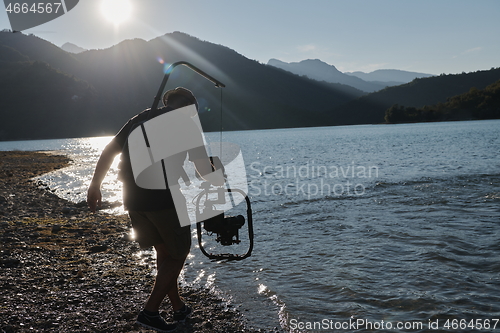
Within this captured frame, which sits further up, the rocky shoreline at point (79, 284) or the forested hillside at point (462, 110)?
the forested hillside at point (462, 110)

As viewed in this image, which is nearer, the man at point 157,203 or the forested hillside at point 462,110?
the man at point 157,203

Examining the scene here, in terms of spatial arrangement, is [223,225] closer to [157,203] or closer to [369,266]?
[157,203]

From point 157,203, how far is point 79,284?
102 inches

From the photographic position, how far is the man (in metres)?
3.56

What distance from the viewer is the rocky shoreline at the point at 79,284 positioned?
4.14 meters

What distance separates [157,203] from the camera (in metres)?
3.56

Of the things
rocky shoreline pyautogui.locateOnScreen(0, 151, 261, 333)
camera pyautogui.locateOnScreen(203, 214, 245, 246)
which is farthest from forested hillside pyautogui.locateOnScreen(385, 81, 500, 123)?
camera pyautogui.locateOnScreen(203, 214, 245, 246)

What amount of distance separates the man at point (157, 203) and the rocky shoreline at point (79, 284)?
607 millimetres

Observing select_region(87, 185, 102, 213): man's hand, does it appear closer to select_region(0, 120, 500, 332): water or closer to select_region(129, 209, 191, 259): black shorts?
select_region(129, 209, 191, 259): black shorts

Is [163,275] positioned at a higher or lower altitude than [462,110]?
lower

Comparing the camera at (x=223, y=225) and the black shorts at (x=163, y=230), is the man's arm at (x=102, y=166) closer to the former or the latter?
the black shorts at (x=163, y=230)

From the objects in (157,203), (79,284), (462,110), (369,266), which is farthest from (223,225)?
(462,110)

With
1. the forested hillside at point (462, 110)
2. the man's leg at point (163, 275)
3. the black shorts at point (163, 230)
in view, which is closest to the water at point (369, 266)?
the man's leg at point (163, 275)

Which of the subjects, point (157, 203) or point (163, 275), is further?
point (163, 275)
